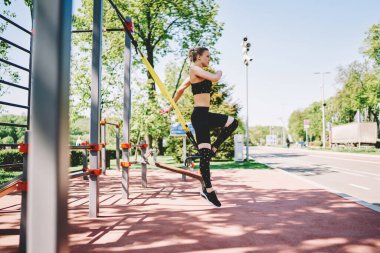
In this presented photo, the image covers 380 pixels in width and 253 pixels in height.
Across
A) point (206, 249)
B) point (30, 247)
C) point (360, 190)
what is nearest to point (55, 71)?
point (30, 247)

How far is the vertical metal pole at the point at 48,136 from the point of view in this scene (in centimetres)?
99

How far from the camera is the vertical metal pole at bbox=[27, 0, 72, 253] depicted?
3.26 ft

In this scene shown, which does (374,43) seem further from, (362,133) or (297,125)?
(297,125)

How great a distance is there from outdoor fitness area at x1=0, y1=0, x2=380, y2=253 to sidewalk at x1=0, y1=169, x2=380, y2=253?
0.04 ft

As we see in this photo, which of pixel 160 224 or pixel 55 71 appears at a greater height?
pixel 55 71

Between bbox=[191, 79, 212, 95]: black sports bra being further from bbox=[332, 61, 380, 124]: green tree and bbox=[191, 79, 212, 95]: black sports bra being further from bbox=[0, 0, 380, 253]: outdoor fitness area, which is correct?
bbox=[332, 61, 380, 124]: green tree

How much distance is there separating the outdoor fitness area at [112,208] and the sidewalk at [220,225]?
1 centimetres

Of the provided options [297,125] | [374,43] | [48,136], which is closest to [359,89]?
[374,43]

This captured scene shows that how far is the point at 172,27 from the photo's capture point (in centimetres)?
2539

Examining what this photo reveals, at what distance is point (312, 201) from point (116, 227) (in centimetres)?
375

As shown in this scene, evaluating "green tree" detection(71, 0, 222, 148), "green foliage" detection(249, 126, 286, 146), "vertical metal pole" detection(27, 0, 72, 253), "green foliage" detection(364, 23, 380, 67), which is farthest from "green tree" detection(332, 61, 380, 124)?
"green foliage" detection(249, 126, 286, 146)

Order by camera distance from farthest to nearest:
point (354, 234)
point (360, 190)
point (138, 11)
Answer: point (138, 11) → point (360, 190) → point (354, 234)

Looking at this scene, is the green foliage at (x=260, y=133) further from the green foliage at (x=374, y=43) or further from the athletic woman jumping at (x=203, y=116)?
the athletic woman jumping at (x=203, y=116)

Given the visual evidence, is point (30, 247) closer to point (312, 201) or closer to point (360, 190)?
point (312, 201)
